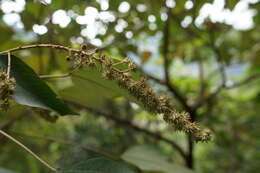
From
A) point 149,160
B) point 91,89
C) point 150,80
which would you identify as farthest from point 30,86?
point 150,80

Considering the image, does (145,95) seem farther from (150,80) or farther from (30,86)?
(150,80)

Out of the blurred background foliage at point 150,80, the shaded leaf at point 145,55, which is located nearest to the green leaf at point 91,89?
the blurred background foliage at point 150,80

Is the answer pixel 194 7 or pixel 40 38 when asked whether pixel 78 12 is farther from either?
pixel 194 7

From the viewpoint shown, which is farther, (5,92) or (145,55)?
(145,55)

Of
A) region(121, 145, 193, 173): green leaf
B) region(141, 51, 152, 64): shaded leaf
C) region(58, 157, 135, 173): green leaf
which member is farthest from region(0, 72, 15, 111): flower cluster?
region(141, 51, 152, 64): shaded leaf

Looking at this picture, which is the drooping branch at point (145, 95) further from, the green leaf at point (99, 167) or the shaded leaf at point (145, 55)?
the shaded leaf at point (145, 55)

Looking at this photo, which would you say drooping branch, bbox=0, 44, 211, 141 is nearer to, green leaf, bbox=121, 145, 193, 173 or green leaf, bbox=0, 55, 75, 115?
green leaf, bbox=0, 55, 75, 115

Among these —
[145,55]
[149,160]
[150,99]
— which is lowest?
[149,160]
